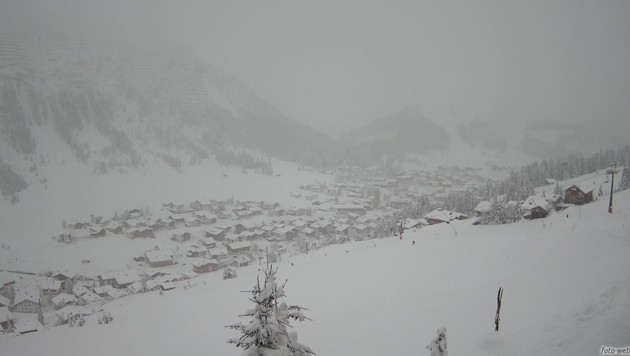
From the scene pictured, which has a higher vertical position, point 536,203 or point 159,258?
point 536,203

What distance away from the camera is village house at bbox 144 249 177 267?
49.6m

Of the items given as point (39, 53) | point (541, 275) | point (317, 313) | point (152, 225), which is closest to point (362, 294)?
point (317, 313)

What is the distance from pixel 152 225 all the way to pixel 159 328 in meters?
60.0

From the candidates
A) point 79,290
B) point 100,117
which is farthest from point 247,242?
point 100,117

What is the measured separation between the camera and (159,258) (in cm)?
5044

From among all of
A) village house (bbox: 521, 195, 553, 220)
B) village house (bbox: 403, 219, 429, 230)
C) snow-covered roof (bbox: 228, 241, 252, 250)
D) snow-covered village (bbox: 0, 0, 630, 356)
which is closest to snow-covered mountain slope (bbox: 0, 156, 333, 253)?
snow-covered village (bbox: 0, 0, 630, 356)

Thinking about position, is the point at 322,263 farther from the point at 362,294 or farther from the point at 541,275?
the point at 541,275

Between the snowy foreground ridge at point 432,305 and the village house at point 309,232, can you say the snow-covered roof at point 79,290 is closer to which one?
the snowy foreground ridge at point 432,305

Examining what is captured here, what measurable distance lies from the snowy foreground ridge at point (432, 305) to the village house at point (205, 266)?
85.8 feet

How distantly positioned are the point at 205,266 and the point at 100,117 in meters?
121

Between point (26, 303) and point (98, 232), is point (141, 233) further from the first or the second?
point (26, 303)

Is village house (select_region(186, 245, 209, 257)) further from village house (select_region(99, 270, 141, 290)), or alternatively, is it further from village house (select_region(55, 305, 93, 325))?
village house (select_region(55, 305, 93, 325))

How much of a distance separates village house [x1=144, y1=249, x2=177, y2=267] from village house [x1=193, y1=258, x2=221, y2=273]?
4.90 meters

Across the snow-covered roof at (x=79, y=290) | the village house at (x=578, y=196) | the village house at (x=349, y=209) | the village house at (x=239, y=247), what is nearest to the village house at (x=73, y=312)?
the snow-covered roof at (x=79, y=290)
